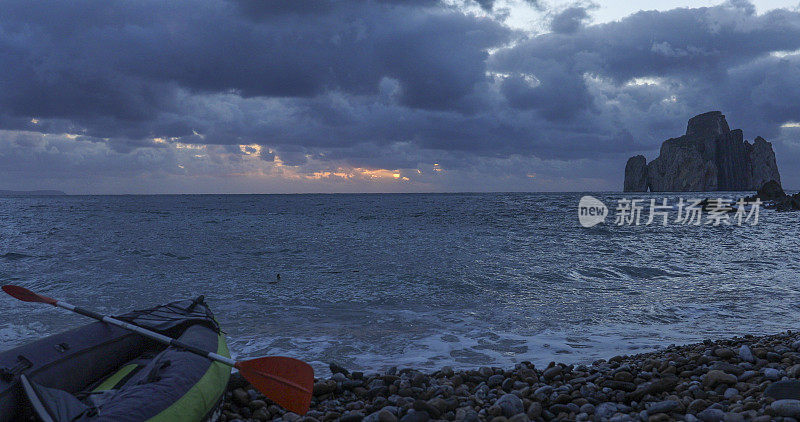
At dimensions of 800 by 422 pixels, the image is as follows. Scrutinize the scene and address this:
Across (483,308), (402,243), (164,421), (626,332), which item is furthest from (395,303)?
(402,243)

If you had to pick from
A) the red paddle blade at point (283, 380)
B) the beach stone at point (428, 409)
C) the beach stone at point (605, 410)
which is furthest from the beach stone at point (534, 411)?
the red paddle blade at point (283, 380)

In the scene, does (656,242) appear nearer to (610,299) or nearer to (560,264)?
(560,264)

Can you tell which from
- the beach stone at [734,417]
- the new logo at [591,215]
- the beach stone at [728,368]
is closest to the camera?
the beach stone at [734,417]

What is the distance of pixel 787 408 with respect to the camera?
3389 mm

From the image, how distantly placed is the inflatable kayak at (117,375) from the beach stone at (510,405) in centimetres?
274

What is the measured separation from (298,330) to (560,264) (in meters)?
10.6

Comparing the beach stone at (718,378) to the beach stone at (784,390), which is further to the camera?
the beach stone at (718,378)

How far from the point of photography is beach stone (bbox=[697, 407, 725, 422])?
11.9 ft

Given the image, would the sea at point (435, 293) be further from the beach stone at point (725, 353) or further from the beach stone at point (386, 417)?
the beach stone at point (386, 417)

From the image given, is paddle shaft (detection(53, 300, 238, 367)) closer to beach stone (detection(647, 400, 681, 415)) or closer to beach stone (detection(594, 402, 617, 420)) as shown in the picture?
beach stone (detection(594, 402, 617, 420))

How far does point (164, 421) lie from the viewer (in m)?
3.65

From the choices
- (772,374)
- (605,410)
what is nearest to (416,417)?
(605,410)

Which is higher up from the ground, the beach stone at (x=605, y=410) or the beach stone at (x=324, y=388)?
the beach stone at (x=605, y=410)

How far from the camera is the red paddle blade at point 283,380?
4.39m
